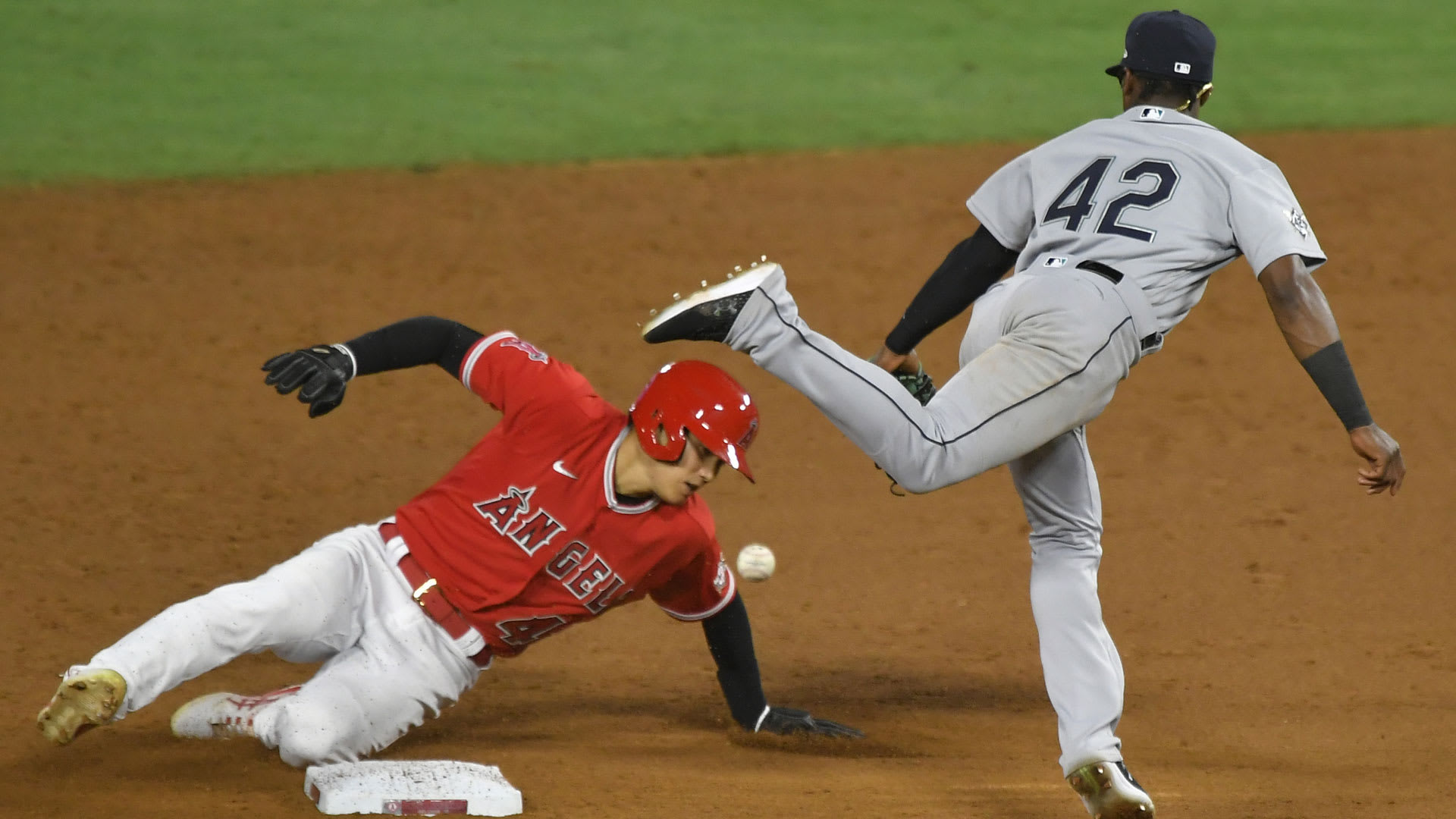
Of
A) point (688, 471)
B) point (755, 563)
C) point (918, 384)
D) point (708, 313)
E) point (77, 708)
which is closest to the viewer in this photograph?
point (77, 708)

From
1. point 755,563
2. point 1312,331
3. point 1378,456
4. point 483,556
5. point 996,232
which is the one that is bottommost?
point 755,563

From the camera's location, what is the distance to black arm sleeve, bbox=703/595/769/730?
3.92 metres

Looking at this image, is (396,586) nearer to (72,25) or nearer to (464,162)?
(464,162)

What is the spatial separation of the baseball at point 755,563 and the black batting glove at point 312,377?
5.87 feet

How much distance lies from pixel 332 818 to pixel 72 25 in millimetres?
8327

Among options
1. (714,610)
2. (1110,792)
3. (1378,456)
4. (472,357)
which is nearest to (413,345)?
(472,357)

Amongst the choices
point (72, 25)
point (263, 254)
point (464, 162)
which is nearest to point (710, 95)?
point (464, 162)

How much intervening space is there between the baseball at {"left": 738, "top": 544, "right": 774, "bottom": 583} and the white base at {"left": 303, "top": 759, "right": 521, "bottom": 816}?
61.0 inches

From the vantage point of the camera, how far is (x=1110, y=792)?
3.27 meters

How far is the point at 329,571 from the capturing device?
11.8 feet

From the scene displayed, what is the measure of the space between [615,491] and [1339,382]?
5.37 feet

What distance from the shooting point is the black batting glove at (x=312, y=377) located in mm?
3268

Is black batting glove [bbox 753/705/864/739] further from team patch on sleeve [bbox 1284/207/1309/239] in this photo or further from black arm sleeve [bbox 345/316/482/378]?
team patch on sleeve [bbox 1284/207/1309/239]

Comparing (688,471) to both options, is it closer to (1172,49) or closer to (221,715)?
(221,715)
